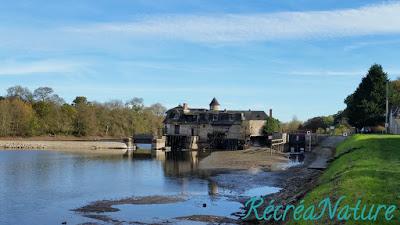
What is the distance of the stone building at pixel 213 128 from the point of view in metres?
101

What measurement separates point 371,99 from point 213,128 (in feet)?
120

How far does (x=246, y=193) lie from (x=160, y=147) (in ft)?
225

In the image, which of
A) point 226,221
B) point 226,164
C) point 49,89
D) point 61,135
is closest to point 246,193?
point 226,221

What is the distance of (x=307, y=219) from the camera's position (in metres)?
14.9

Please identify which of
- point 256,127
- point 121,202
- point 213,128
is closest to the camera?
point 121,202

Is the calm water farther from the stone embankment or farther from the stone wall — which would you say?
the stone wall

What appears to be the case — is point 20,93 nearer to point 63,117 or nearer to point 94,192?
point 63,117

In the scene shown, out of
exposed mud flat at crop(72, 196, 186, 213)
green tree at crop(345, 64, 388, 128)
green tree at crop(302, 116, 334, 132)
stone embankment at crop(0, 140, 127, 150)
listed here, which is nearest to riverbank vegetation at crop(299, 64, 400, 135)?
green tree at crop(345, 64, 388, 128)

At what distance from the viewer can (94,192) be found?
33.9 m

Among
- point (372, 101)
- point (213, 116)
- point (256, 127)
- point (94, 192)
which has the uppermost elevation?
point (372, 101)

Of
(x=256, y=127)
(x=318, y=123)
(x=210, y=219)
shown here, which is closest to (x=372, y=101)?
(x=256, y=127)

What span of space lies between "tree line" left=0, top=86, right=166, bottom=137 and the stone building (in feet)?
106

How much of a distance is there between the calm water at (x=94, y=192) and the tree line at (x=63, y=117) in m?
67.2

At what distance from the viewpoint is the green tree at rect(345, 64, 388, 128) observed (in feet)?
259
